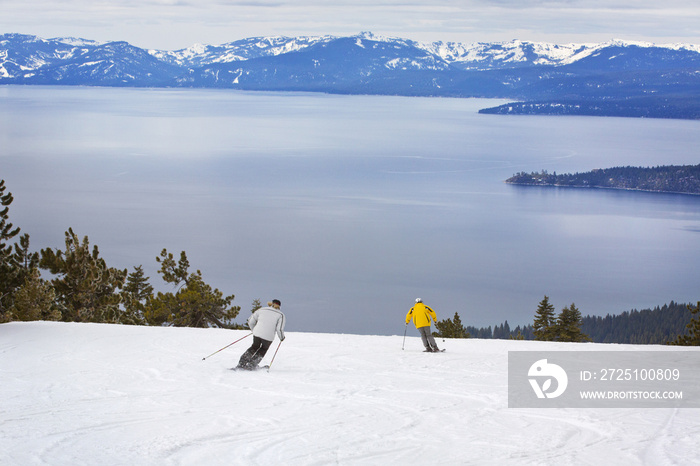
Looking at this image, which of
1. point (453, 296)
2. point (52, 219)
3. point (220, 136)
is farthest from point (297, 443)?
point (220, 136)

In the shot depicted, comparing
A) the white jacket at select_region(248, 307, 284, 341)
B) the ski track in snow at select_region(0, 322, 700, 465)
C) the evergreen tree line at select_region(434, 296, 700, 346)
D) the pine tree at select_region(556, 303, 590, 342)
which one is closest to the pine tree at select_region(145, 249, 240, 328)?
the ski track in snow at select_region(0, 322, 700, 465)

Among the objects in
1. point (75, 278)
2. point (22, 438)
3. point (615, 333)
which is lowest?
point (615, 333)

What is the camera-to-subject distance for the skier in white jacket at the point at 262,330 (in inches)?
402

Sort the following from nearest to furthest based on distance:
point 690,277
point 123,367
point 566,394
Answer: point 566,394 < point 123,367 < point 690,277

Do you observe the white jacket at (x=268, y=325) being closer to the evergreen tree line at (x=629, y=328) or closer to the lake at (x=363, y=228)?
the evergreen tree line at (x=629, y=328)

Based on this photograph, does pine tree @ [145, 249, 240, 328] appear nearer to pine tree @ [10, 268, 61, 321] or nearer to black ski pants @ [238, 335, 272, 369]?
pine tree @ [10, 268, 61, 321]

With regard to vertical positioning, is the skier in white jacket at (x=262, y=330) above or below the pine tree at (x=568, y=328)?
above

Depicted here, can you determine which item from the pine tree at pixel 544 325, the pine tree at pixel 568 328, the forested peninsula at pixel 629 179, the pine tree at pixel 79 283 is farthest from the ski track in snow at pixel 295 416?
the forested peninsula at pixel 629 179

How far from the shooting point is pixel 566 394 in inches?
357

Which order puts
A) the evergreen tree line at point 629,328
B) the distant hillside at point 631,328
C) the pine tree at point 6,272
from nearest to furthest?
the pine tree at point 6,272
the evergreen tree line at point 629,328
the distant hillside at point 631,328

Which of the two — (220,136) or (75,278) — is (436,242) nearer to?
(75,278)

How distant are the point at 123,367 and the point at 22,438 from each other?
11.9 ft

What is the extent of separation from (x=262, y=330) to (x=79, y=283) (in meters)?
13.1

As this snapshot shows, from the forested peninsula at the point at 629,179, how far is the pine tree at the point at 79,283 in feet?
385
